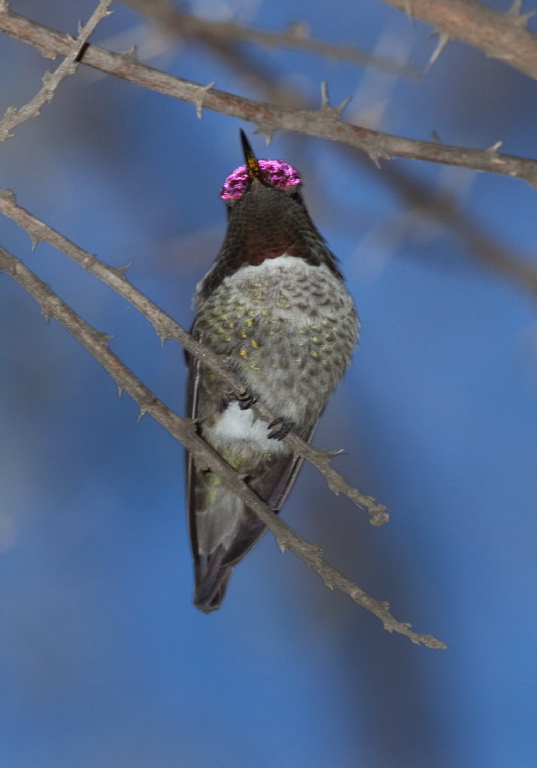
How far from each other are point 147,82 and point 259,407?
1.03 meters

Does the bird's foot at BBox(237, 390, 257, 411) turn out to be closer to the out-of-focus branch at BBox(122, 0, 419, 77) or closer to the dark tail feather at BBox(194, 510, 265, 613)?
the dark tail feather at BBox(194, 510, 265, 613)

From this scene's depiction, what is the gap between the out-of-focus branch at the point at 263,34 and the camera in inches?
99.7

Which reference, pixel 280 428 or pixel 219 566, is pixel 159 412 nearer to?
pixel 280 428

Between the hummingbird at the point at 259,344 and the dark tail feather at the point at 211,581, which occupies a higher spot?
the hummingbird at the point at 259,344

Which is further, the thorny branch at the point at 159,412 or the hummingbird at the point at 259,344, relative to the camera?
the hummingbird at the point at 259,344

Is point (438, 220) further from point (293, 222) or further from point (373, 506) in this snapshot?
point (373, 506)

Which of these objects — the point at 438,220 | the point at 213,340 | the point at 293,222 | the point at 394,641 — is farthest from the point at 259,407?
the point at 394,641

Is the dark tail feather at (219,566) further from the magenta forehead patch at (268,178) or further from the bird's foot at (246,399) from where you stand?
the magenta forehead patch at (268,178)

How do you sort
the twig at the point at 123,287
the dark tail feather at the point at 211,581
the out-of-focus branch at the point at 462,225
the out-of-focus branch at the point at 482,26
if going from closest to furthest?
the out-of-focus branch at the point at 482,26 → the twig at the point at 123,287 → the dark tail feather at the point at 211,581 → the out-of-focus branch at the point at 462,225

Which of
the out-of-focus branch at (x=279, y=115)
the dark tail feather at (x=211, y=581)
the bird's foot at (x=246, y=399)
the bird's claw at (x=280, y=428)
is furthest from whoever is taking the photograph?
the dark tail feather at (x=211, y=581)

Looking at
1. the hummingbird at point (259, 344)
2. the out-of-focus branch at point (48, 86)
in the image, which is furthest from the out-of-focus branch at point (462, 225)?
the out-of-focus branch at point (48, 86)

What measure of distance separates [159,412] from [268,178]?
1.33 m

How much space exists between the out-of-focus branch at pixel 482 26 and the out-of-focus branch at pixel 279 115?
0.69ft

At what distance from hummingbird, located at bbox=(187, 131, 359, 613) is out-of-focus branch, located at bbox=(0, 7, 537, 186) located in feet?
3.23
